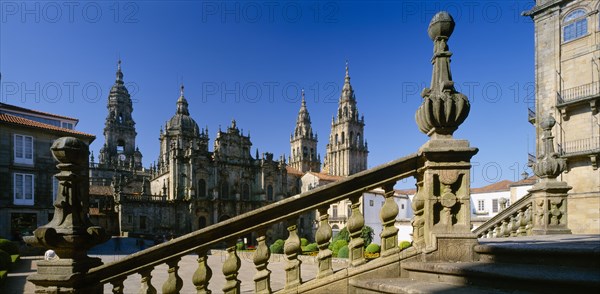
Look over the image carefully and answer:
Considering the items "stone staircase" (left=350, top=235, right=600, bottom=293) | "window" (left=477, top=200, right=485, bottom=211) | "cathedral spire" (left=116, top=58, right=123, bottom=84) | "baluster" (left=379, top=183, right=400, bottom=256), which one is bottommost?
"window" (left=477, top=200, right=485, bottom=211)

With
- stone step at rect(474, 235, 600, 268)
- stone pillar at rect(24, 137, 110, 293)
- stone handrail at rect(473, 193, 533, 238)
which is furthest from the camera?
stone handrail at rect(473, 193, 533, 238)

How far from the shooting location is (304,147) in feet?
282

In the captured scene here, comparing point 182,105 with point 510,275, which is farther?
point 182,105

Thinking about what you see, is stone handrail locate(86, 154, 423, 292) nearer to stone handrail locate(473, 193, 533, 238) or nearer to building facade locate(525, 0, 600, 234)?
stone handrail locate(473, 193, 533, 238)

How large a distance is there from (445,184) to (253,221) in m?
2.06

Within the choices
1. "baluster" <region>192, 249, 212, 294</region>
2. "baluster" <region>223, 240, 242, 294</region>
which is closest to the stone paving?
"baluster" <region>223, 240, 242, 294</region>

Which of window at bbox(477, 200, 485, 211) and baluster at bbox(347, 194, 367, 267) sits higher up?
baluster at bbox(347, 194, 367, 267)

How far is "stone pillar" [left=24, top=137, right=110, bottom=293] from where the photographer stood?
3355 mm

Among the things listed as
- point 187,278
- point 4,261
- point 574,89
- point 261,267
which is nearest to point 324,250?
point 261,267

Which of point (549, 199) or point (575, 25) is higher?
point (575, 25)

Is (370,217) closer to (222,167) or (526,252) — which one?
(222,167)

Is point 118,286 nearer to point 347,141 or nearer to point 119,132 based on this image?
point 119,132

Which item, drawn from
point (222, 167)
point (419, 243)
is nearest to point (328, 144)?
point (222, 167)

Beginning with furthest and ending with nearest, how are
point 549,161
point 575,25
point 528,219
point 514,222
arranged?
point 575,25 → point 514,222 → point 528,219 → point 549,161
